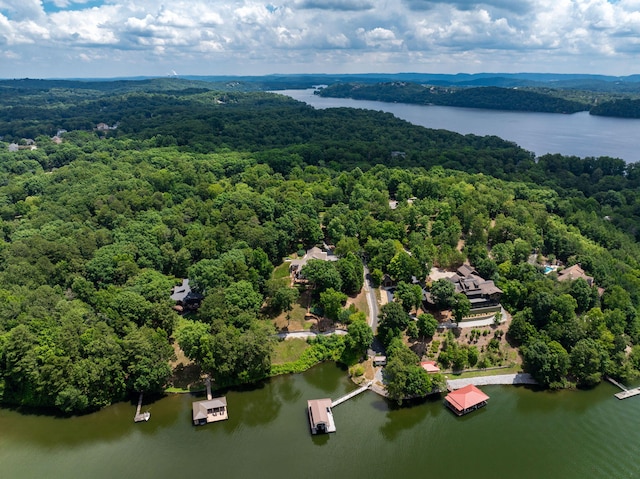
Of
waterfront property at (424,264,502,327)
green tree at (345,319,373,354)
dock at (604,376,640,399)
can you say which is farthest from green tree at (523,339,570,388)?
green tree at (345,319,373,354)

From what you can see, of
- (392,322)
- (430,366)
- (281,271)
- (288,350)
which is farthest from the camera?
(281,271)

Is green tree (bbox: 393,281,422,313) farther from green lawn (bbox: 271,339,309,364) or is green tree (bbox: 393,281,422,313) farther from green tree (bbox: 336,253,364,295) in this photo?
green lawn (bbox: 271,339,309,364)

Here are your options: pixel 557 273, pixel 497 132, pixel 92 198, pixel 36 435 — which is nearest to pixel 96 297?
pixel 36 435

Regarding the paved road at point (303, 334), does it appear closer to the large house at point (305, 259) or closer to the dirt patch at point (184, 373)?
the large house at point (305, 259)

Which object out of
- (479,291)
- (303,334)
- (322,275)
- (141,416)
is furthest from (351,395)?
(479,291)

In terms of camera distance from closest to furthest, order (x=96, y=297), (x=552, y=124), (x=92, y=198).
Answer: (x=96, y=297) < (x=92, y=198) < (x=552, y=124)

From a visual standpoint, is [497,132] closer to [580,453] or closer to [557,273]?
[557,273]

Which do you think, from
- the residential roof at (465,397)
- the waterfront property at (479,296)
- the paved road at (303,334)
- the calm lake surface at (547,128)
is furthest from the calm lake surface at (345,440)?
the calm lake surface at (547,128)

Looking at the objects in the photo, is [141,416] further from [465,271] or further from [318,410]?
[465,271]
